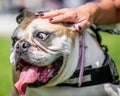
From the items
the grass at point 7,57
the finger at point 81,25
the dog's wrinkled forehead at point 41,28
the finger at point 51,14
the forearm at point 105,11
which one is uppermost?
the finger at point 51,14

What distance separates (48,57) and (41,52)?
0.14 feet

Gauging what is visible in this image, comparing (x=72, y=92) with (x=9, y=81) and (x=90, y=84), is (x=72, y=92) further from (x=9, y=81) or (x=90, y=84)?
(x=9, y=81)

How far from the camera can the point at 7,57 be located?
255 inches

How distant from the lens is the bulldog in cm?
320

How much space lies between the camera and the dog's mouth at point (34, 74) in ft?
10.5

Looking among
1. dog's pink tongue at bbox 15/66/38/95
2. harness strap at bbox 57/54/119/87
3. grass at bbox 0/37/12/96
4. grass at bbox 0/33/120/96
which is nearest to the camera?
dog's pink tongue at bbox 15/66/38/95

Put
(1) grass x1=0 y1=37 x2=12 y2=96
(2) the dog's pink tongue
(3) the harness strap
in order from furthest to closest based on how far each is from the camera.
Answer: (1) grass x1=0 y1=37 x2=12 y2=96 → (3) the harness strap → (2) the dog's pink tongue

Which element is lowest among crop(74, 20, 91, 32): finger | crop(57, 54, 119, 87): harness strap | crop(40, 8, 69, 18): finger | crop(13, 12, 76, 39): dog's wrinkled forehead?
crop(57, 54, 119, 87): harness strap

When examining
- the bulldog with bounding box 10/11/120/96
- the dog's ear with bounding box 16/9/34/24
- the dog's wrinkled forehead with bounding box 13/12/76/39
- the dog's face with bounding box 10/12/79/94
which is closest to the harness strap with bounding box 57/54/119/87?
the bulldog with bounding box 10/11/120/96

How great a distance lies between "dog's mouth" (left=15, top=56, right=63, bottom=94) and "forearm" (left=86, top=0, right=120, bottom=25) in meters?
0.37

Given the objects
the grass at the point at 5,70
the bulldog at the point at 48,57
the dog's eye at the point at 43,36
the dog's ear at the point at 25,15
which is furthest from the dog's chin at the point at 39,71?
the grass at the point at 5,70

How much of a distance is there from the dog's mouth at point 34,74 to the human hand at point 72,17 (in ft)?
0.63

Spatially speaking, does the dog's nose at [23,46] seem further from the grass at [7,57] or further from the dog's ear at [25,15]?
the grass at [7,57]

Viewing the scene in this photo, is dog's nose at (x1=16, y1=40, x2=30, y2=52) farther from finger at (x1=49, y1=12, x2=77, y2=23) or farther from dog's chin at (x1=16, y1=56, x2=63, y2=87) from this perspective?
finger at (x1=49, y1=12, x2=77, y2=23)
